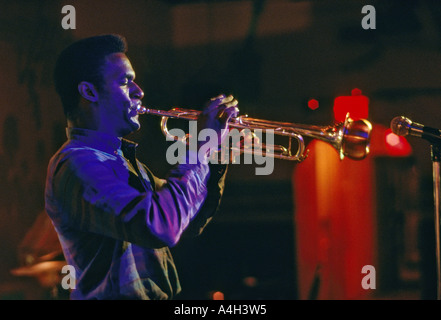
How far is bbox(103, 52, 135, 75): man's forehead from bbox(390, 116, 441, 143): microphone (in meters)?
1.34

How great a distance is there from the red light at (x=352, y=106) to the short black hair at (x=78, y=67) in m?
2.95

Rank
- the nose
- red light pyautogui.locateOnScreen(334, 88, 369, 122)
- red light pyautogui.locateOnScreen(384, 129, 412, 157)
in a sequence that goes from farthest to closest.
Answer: red light pyautogui.locateOnScreen(384, 129, 412, 157) < red light pyautogui.locateOnScreen(334, 88, 369, 122) < the nose

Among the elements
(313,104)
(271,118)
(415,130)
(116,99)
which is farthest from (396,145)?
(116,99)

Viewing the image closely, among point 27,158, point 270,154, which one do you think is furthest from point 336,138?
point 27,158

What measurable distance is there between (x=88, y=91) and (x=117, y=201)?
0.57 meters

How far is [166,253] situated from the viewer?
82.6 inches

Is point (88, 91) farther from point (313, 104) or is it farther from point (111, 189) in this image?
point (313, 104)

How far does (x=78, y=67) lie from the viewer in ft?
6.81

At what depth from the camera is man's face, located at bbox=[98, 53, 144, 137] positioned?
2.07 m

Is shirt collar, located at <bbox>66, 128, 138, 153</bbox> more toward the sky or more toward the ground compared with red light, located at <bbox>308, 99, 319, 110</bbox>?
more toward the ground

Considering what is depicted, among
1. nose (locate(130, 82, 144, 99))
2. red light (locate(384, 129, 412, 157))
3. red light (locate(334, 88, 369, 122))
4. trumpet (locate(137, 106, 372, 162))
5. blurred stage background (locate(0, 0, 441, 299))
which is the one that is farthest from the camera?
red light (locate(384, 129, 412, 157))

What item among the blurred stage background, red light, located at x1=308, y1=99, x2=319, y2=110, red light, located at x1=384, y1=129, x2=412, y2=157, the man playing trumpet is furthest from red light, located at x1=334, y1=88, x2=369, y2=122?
the man playing trumpet

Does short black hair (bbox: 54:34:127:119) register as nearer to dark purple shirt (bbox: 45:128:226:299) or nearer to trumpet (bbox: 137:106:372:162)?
dark purple shirt (bbox: 45:128:226:299)
